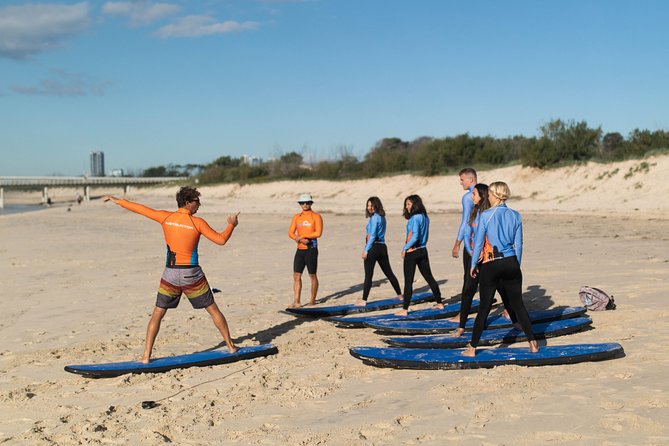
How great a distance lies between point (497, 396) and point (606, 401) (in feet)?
2.67

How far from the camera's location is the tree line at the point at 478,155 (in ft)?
110

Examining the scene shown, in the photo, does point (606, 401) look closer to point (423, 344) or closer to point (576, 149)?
point (423, 344)

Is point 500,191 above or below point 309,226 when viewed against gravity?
above

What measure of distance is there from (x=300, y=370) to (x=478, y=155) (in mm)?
38989

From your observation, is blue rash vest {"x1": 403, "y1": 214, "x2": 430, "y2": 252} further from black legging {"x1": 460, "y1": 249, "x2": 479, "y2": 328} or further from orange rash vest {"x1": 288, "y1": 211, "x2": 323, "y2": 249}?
orange rash vest {"x1": 288, "y1": 211, "x2": 323, "y2": 249}

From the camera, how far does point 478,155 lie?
43.7 metres

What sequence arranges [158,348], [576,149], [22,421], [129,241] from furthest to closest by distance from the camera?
1. [576,149]
2. [129,241]
3. [158,348]
4. [22,421]

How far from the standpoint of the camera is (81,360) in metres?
7.16

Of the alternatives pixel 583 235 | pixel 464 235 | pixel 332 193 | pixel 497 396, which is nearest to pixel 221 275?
pixel 464 235

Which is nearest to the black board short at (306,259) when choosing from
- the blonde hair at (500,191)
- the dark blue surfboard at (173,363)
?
the dark blue surfboard at (173,363)

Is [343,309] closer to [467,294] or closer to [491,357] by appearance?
[467,294]

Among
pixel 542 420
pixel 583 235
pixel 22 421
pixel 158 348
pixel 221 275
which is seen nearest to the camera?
pixel 542 420

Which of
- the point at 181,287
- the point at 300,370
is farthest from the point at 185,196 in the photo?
the point at 300,370

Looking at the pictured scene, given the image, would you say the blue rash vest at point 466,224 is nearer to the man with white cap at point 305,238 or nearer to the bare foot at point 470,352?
the bare foot at point 470,352
